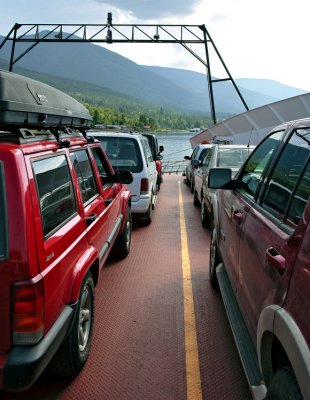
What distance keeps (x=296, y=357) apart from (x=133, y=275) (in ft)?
12.3

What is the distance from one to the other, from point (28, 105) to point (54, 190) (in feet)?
1.93

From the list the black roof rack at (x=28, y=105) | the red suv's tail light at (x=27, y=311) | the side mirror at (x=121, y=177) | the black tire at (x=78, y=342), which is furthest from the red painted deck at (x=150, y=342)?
the black roof rack at (x=28, y=105)

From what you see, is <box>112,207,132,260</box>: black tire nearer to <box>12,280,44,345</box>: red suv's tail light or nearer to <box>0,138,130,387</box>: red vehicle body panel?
<box>0,138,130,387</box>: red vehicle body panel

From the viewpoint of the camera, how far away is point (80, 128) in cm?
420

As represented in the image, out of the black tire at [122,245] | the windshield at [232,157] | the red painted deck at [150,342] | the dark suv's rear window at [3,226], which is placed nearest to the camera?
the dark suv's rear window at [3,226]

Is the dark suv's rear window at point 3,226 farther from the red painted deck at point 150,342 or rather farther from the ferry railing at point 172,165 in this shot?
the ferry railing at point 172,165

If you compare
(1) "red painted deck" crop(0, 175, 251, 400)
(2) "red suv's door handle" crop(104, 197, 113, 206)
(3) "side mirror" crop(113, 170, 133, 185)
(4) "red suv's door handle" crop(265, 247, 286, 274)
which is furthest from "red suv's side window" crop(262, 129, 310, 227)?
(3) "side mirror" crop(113, 170, 133, 185)

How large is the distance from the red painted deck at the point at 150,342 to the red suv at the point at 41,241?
21cm

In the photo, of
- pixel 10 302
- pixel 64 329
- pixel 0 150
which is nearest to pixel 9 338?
pixel 10 302

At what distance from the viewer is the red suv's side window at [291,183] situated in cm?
203

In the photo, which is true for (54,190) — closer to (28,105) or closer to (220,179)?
(28,105)

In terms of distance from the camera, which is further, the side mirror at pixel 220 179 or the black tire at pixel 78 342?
the side mirror at pixel 220 179

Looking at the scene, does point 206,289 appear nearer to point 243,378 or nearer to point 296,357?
point 243,378

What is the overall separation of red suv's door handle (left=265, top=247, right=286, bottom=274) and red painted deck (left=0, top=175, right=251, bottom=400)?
1.37 m
